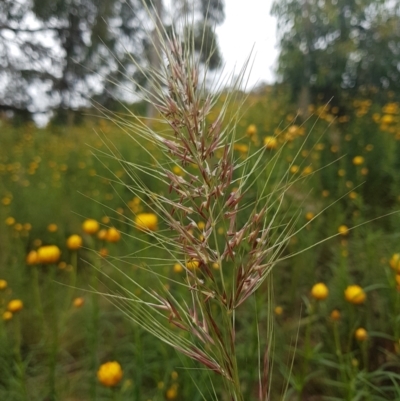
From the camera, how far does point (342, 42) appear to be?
364 cm

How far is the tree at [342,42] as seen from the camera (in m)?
3.54

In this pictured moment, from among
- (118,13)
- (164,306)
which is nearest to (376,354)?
(164,306)

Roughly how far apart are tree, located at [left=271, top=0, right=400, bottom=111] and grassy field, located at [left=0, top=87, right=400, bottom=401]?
0.26m

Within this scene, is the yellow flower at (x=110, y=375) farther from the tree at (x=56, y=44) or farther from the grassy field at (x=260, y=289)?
the tree at (x=56, y=44)

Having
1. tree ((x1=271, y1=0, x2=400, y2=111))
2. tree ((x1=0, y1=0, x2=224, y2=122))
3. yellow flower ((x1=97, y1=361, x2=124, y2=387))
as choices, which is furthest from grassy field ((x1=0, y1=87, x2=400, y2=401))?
tree ((x1=0, y1=0, x2=224, y2=122))

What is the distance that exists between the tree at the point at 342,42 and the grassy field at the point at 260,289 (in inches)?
10.4

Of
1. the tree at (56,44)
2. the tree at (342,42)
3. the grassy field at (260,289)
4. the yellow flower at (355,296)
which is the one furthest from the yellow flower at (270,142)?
the tree at (56,44)

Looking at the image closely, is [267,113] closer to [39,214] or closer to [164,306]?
[39,214]

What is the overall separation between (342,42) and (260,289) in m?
2.99

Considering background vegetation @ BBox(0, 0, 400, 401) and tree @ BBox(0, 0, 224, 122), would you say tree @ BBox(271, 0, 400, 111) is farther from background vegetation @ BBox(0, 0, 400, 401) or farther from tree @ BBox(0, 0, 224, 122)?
tree @ BBox(0, 0, 224, 122)

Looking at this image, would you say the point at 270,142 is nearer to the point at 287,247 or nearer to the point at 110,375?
the point at 110,375

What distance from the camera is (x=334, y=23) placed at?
11.6 feet

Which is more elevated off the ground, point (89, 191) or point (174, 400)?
point (89, 191)

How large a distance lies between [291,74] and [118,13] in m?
4.14
